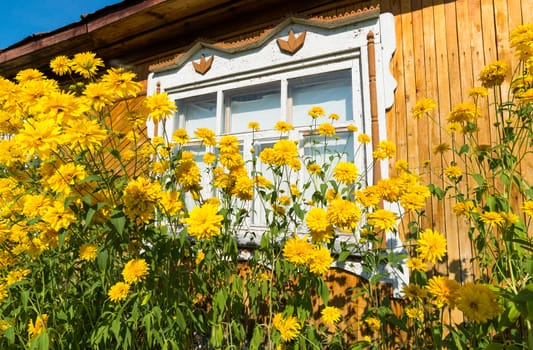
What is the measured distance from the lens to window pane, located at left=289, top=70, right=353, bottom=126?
2.55 metres

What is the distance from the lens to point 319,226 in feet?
4.42

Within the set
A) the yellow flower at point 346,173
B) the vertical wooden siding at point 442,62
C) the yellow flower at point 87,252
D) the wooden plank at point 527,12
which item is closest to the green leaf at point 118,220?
the yellow flower at point 87,252

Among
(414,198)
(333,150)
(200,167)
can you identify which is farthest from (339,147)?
(200,167)

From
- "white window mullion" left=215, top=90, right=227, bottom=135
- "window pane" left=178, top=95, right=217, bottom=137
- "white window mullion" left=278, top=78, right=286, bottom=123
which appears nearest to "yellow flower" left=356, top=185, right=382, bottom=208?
"white window mullion" left=278, top=78, right=286, bottom=123

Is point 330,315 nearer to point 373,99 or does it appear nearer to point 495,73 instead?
point 495,73

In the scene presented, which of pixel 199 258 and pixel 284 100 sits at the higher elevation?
pixel 284 100

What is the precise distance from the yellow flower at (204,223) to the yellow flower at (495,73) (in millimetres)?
1455

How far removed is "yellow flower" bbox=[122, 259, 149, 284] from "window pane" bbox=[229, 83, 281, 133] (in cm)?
190

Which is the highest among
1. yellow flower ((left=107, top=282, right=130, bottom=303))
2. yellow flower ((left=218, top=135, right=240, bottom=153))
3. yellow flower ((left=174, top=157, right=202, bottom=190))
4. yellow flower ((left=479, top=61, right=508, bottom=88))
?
→ yellow flower ((left=479, top=61, right=508, bottom=88))

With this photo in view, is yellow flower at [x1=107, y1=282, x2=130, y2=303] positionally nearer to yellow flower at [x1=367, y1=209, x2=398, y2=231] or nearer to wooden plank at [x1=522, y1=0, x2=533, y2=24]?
yellow flower at [x1=367, y1=209, x2=398, y2=231]

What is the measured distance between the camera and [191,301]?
58.4 inches

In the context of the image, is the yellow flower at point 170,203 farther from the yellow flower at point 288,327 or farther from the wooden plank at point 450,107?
the wooden plank at point 450,107

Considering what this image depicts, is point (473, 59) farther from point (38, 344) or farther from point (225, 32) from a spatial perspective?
point (38, 344)

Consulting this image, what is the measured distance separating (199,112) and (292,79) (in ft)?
3.67
